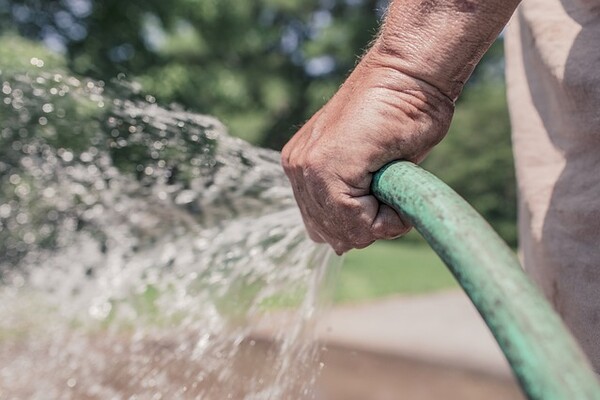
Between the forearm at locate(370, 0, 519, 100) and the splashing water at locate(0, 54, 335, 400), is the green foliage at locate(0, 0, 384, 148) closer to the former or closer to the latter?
the splashing water at locate(0, 54, 335, 400)

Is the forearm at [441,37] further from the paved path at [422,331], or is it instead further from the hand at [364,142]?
the paved path at [422,331]

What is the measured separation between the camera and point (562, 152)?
1932 millimetres

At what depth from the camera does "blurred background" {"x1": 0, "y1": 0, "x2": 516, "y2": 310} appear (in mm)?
10656

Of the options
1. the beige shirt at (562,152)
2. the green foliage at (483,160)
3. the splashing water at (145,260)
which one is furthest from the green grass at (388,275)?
the beige shirt at (562,152)

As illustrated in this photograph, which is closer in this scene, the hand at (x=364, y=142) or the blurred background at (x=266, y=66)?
the hand at (x=364, y=142)

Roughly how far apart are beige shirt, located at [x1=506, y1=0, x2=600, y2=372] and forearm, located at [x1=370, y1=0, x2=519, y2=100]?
0.38 metres

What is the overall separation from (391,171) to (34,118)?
4067mm

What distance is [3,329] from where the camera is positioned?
4.52 meters

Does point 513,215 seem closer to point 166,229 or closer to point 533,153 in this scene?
point 166,229

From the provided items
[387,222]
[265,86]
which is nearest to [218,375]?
[387,222]

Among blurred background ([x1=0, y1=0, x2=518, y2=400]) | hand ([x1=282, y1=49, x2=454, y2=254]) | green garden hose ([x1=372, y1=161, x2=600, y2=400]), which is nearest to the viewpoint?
green garden hose ([x1=372, y1=161, x2=600, y2=400])

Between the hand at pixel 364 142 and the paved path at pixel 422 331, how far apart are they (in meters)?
5.42

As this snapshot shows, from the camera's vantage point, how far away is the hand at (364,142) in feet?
4.56

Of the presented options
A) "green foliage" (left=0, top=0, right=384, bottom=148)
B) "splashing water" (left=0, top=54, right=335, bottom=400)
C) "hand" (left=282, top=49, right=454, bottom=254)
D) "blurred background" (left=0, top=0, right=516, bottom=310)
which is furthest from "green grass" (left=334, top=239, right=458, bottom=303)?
"hand" (left=282, top=49, right=454, bottom=254)
